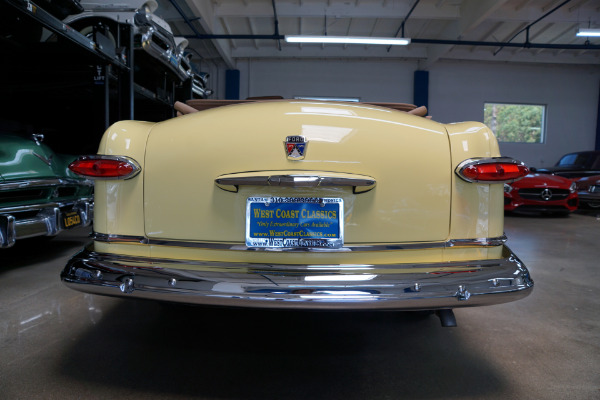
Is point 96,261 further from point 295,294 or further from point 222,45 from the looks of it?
point 222,45

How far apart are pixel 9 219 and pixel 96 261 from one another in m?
1.70

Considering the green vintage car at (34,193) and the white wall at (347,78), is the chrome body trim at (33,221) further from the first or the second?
the white wall at (347,78)

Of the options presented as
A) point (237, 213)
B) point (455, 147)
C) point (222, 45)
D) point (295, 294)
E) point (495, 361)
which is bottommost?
point (495, 361)

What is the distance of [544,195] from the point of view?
257 inches

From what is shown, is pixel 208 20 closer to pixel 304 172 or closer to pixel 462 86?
pixel 462 86

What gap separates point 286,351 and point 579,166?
9.08 m

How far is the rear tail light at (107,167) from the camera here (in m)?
1.37

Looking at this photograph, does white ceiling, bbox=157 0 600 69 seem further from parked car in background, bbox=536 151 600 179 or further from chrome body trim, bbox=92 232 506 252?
chrome body trim, bbox=92 232 506 252

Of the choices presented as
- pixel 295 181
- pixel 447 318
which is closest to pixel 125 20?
pixel 295 181

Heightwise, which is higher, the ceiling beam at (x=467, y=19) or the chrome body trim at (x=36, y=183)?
the ceiling beam at (x=467, y=19)

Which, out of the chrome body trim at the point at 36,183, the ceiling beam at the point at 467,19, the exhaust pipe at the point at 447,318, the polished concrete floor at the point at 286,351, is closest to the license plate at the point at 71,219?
the chrome body trim at the point at 36,183

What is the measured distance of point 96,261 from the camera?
1.32 meters

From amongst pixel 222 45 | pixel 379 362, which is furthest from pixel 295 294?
pixel 222 45

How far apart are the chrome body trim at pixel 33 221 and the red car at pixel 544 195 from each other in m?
6.69
